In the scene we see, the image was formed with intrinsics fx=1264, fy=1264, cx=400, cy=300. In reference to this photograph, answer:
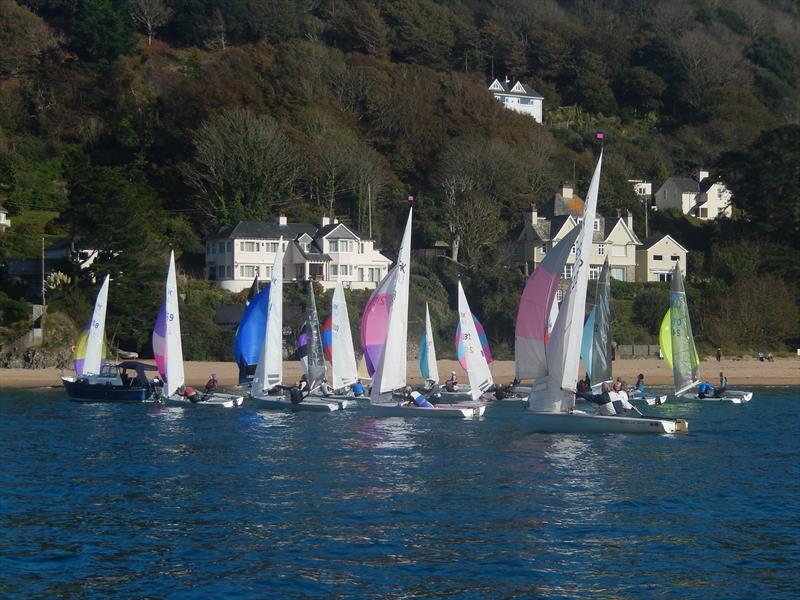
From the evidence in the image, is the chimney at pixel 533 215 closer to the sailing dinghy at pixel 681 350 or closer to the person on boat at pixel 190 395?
the sailing dinghy at pixel 681 350

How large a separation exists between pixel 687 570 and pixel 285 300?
52.9 meters

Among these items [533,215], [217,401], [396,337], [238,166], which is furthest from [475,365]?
[533,215]

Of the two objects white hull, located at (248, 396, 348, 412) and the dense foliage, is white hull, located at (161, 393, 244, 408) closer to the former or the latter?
white hull, located at (248, 396, 348, 412)

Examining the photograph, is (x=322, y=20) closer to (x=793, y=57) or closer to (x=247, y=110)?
(x=247, y=110)

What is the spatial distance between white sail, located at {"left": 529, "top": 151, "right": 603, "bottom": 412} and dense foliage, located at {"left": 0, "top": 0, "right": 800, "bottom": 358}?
33629mm

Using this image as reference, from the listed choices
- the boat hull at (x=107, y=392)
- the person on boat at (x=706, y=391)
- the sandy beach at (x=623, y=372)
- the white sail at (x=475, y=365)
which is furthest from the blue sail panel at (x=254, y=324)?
the person on boat at (x=706, y=391)

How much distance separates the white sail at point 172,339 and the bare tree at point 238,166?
118 ft

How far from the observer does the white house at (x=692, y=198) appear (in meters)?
102

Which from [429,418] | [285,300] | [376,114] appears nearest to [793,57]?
[376,114]

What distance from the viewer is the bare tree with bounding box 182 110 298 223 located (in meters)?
83.0

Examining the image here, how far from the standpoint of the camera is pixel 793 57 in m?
136

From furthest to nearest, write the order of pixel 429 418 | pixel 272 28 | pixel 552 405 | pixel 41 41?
pixel 272 28
pixel 41 41
pixel 429 418
pixel 552 405

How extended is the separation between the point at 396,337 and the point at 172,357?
10134mm

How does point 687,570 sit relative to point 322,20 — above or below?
below
